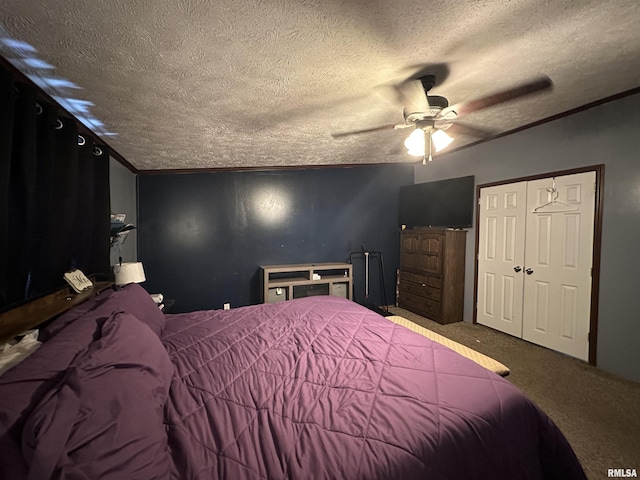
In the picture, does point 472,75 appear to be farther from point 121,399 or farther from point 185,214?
point 185,214

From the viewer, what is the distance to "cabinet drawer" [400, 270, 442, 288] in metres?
3.73

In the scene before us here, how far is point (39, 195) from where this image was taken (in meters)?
1.62

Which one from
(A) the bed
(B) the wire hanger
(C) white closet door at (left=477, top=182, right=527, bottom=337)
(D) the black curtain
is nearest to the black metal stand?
(C) white closet door at (left=477, top=182, right=527, bottom=337)

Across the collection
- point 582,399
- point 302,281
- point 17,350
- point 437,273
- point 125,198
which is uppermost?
point 125,198

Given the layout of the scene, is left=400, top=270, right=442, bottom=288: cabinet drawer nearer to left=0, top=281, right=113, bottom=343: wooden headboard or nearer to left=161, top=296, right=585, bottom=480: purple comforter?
left=161, top=296, right=585, bottom=480: purple comforter

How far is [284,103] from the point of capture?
2113mm

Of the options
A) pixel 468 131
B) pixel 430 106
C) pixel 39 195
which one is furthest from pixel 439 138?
pixel 39 195

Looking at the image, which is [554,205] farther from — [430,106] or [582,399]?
[430,106]

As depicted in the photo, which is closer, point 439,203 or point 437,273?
point 437,273

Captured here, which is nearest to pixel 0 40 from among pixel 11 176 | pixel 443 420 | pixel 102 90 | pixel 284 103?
pixel 102 90

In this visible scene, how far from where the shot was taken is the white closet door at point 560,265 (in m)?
2.55

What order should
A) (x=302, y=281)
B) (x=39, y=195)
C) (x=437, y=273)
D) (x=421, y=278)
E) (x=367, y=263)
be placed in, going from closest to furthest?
1. (x=39, y=195)
2. (x=437, y=273)
3. (x=302, y=281)
4. (x=421, y=278)
5. (x=367, y=263)

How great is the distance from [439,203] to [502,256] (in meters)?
1.08

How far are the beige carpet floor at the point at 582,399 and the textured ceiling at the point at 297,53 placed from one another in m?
2.39
